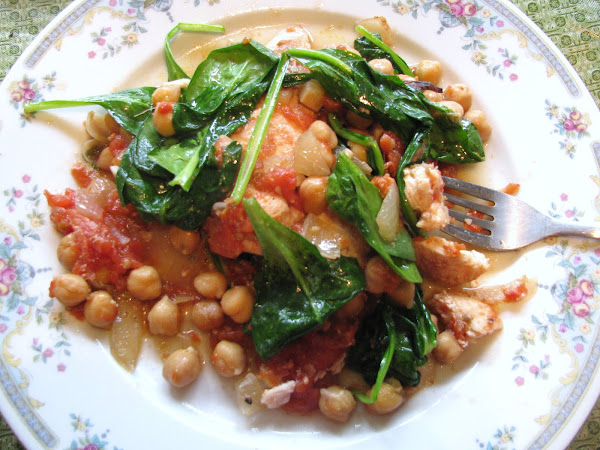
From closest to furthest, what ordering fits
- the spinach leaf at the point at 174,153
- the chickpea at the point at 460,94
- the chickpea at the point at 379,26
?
the spinach leaf at the point at 174,153 → the chickpea at the point at 460,94 → the chickpea at the point at 379,26

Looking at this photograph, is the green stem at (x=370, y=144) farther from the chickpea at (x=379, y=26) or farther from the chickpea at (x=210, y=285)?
the chickpea at (x=210, y=285)

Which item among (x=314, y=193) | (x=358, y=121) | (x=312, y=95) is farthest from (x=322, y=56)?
(x=314, y=193)

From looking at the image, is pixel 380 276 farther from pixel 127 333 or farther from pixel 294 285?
pixel 127 333

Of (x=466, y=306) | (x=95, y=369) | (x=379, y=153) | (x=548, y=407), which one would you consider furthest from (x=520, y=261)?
(x=95, y=369)

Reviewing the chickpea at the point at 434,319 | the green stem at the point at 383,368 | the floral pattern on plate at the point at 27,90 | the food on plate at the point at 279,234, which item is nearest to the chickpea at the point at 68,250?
the food on plate at the point at 279,234

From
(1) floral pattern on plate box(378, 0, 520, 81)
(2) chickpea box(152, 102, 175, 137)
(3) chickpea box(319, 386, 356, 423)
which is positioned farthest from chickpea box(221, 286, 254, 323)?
(1) floral pattern on plate box(378, 0, 520, 81)

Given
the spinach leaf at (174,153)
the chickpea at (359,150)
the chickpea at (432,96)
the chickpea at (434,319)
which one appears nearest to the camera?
the spinach leaf at (174,153)
